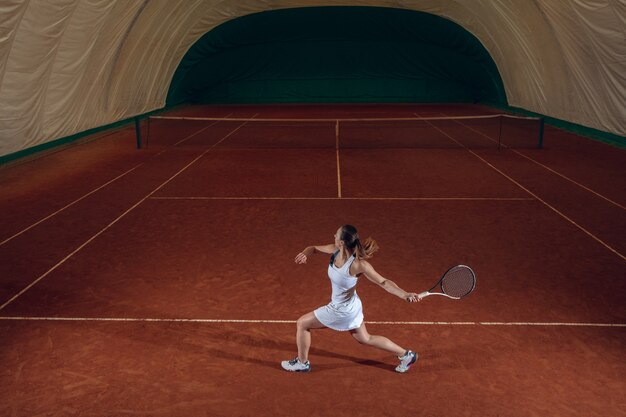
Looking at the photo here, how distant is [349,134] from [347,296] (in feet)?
56.5

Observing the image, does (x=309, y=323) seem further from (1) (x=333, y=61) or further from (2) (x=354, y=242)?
(1) (x=333, y=61)

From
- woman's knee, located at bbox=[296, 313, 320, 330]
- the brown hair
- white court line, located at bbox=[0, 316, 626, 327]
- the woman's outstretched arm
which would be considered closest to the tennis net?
white court line, located at bbox=[0, 316, 626, 327]

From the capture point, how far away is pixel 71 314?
20.0ft

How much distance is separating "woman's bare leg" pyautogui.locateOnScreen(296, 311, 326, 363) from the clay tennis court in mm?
192

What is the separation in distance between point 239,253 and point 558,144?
46.1ft

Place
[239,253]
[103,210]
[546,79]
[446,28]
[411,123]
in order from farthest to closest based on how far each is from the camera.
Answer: [446,28] → [411,123] → [546,79] → [103,210] → [239,253]

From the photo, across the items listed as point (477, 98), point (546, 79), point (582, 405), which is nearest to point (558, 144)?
point (546, 79)

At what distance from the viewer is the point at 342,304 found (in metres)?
4.64

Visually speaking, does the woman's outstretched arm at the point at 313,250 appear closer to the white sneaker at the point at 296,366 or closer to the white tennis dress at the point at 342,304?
the white tennis dress at the point at 342,304

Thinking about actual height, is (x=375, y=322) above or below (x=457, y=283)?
below

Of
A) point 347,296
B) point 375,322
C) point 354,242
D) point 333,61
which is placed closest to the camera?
point 354,242

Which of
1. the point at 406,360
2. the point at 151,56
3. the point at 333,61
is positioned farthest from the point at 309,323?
the point at 333,61

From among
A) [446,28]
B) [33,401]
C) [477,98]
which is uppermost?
[446,28]

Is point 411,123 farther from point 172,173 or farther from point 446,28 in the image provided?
point 172,173
